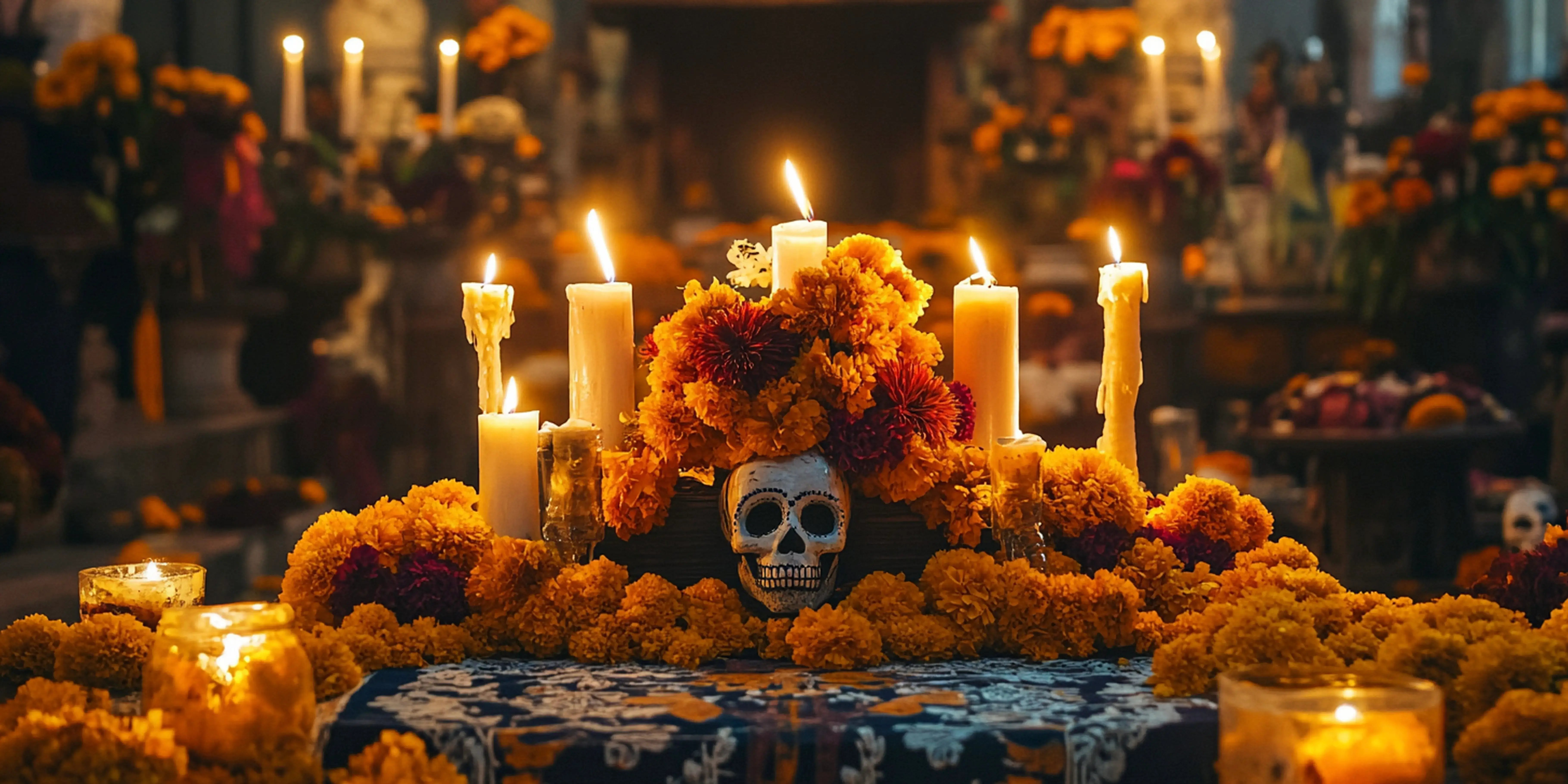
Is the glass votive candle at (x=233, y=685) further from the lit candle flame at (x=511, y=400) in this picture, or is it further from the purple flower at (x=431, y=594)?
the lit candle flame at (x=511, y=400)

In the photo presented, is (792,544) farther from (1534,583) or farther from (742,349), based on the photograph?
(1534,583)

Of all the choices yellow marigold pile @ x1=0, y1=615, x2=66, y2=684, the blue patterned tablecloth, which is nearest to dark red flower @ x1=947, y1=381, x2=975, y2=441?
the blue patterned tablecloth

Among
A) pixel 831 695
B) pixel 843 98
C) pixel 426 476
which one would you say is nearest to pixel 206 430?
pixel 426 476

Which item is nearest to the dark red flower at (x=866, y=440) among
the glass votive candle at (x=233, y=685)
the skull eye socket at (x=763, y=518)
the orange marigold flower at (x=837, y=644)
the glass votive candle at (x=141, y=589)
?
the skull eye socket at (x=763, y=518)

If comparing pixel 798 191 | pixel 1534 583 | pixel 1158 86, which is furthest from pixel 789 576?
pixel 1158 86

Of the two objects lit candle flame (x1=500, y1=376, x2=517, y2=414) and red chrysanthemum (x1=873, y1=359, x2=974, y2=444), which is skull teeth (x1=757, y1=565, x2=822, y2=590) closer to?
red chrysanthemum (x1=873, y1=359, x2=974, y2=444)

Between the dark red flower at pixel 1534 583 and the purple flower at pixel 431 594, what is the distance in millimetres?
1352

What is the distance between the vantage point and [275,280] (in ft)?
23.9

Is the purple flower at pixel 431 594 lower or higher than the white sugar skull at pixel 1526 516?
higher

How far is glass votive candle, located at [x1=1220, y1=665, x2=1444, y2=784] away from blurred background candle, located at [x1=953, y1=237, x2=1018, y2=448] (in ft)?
2.61

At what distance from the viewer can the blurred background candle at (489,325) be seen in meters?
2.19

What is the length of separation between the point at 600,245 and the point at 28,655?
0.92 metres

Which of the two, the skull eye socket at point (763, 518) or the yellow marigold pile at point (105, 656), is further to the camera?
the skull eye socket at point (763, 518)

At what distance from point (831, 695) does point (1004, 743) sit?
24cm
